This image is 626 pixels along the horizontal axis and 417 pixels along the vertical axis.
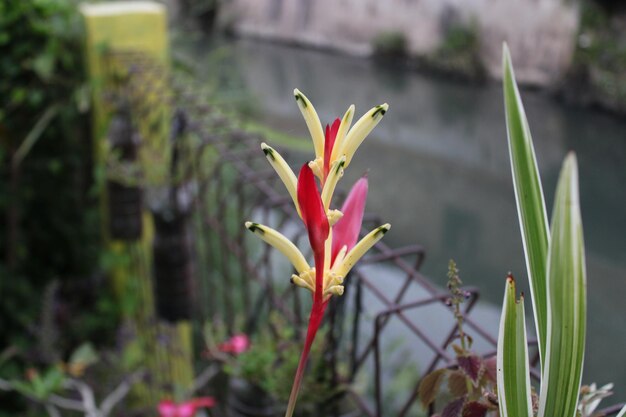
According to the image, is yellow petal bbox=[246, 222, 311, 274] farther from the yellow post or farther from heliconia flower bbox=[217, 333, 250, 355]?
the yellow post

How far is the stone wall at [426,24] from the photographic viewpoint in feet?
17.5

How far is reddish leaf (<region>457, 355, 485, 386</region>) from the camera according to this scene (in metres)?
0.53

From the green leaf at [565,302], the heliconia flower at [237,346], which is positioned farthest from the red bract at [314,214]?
the heliconia flower at [237,346]

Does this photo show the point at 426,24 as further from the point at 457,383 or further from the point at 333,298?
the point at 457,383

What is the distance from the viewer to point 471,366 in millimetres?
535

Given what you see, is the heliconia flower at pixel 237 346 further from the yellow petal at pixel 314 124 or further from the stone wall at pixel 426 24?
the stone wall at pixel 426 24

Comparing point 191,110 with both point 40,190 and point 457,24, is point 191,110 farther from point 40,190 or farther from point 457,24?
point 457,24

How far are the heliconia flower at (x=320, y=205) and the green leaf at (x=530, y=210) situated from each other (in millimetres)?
115

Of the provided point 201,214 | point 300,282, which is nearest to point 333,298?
point 300,282

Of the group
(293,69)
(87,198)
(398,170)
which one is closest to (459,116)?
(398,170)

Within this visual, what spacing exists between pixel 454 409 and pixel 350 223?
0.17 meters

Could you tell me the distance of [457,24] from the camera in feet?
20.9

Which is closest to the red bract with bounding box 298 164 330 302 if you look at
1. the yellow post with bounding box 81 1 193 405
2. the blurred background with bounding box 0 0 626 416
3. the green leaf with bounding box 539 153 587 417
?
the green leaf with bounding box 539 153 587 417

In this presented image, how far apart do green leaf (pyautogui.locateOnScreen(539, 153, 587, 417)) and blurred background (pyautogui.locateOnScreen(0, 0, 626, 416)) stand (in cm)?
24
